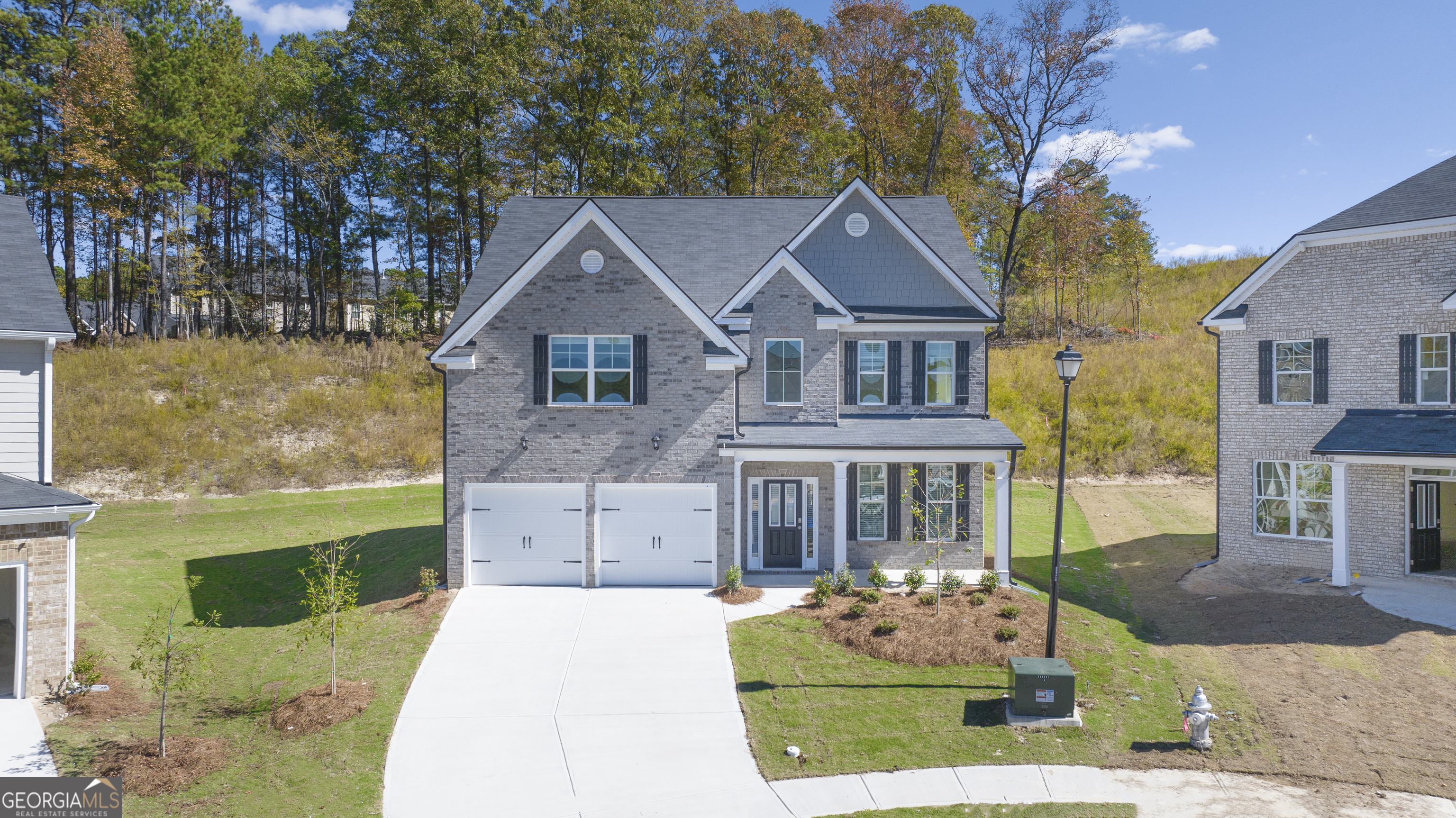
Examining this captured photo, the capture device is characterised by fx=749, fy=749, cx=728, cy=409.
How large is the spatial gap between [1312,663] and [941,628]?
5.74 meters

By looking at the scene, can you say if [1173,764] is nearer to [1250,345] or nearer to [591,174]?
[1250,345]

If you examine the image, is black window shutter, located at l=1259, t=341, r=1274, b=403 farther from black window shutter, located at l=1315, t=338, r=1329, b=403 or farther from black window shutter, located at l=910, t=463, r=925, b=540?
black window shutter, located at l=910, t=463, r=925, b=540

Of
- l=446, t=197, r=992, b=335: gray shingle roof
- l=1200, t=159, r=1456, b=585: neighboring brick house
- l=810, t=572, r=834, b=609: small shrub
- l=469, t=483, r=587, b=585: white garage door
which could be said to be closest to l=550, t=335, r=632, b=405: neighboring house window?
l=469, t=483, r=587, b=585: white garage door

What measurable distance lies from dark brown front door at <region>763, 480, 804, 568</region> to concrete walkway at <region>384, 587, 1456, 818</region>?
378 cm

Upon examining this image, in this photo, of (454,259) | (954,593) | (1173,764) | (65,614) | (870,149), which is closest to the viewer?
(1173,764)

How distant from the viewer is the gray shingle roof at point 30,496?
10.9m

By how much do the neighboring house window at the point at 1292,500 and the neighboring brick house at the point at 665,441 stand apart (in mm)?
6784

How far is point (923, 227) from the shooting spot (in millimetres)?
21188

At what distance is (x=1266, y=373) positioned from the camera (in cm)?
1791

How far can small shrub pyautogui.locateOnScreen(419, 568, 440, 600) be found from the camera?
15703 mm

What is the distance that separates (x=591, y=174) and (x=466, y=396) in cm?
2355

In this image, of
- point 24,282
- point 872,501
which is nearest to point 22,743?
point 24,282

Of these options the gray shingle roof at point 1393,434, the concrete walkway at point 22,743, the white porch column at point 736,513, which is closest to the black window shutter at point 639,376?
the white porch column at point 736,513

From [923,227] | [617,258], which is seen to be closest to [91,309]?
[617,258]
